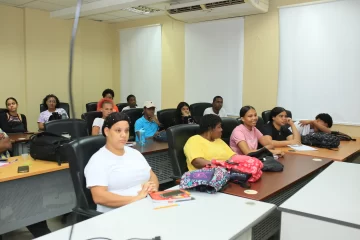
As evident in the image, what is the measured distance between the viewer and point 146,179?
219 cm

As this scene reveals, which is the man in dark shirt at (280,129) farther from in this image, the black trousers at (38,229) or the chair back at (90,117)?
the black trousers at (38,229)

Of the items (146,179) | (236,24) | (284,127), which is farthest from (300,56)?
(146,179)

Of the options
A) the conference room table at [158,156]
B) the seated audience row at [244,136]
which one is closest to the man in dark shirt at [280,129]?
the seated audience row at [244,136]

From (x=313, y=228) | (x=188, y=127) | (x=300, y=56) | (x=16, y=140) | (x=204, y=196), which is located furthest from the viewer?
(x=300, y=56)

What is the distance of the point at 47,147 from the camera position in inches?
109

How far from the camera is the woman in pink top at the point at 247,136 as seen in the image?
3137mm

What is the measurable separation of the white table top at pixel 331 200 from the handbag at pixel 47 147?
1873mm

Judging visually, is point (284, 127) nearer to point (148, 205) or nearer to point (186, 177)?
point (186, 177)

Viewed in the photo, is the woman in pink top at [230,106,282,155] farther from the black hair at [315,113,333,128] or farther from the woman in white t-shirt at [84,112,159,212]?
the black hair at [315,113,333,128]

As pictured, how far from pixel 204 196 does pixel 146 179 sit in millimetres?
471

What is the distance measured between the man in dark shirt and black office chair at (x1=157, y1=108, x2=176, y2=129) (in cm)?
138

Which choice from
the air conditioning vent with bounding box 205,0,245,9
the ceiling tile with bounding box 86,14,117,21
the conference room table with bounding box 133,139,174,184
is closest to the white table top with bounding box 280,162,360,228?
the conference room table with bounding box 133,139,174,184

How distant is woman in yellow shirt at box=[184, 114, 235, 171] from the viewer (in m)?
2.60

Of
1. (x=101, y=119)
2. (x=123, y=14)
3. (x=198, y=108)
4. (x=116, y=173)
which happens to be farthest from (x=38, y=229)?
(x=123, y=14)
